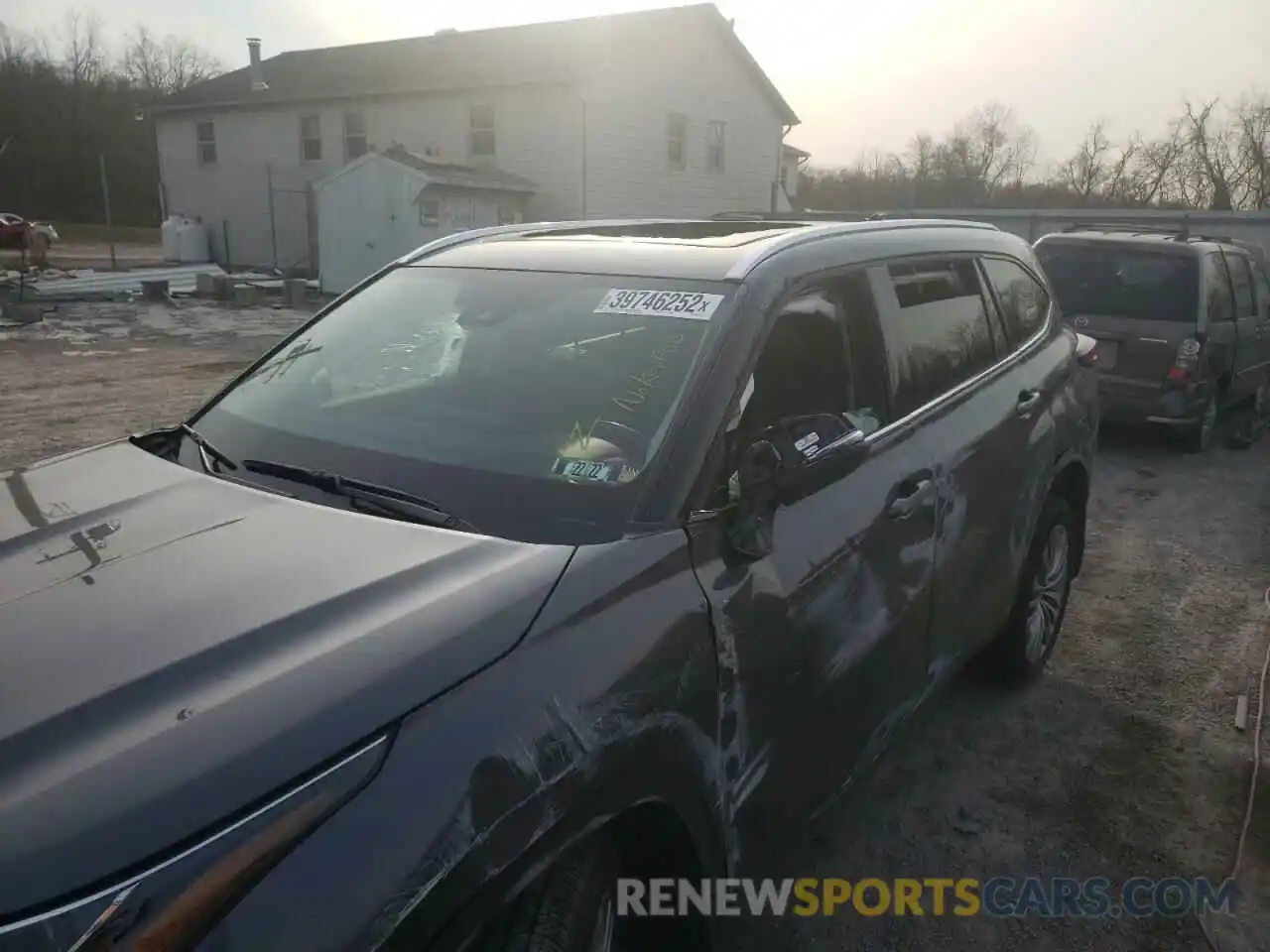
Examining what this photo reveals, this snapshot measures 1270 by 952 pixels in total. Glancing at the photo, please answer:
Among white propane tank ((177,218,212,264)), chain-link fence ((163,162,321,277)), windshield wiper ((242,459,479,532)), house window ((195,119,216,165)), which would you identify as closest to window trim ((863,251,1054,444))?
windshield wiper ((242,459,479,532))

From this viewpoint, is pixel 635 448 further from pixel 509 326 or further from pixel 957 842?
pixel 957 842

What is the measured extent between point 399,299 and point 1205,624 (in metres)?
4.33

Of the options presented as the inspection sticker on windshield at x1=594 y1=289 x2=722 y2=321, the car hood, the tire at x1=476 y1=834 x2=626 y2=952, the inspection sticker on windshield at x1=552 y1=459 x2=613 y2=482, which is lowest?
the tire at x1=476 y1=834 x2=626 y2=952

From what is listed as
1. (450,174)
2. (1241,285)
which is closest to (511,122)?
(450,174)

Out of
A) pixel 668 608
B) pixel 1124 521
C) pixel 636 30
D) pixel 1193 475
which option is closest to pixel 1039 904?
pixel 668 608

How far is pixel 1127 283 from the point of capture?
28.3 ft

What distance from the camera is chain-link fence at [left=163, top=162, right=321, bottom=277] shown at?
27.8m

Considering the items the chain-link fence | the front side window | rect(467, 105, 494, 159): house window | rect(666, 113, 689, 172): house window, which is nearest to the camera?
the front side window

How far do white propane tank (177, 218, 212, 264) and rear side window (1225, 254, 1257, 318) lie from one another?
93.1ft

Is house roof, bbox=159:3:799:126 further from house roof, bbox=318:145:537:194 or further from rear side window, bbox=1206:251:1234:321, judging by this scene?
rear side window, bbox=1206:251:1234:321

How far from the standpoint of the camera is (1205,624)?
506cm

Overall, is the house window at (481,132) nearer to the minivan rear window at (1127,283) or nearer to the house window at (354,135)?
the house window at (354,135)

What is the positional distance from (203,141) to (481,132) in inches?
Answer: 436

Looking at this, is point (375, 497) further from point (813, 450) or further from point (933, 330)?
point (933, 330)
